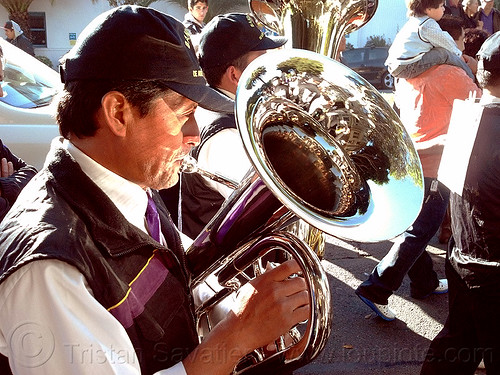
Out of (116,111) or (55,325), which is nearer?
(55,325)

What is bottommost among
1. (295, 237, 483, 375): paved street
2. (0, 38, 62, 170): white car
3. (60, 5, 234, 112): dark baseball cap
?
(295, 237, 483, 375): paved street

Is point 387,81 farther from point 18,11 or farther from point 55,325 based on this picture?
point 55,325

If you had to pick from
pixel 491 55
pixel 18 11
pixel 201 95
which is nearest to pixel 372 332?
pixel 491 55

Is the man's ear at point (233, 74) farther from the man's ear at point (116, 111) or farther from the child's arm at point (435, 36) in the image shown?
the child's arm at point (435, 36)

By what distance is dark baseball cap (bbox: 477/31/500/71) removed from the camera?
2.10m

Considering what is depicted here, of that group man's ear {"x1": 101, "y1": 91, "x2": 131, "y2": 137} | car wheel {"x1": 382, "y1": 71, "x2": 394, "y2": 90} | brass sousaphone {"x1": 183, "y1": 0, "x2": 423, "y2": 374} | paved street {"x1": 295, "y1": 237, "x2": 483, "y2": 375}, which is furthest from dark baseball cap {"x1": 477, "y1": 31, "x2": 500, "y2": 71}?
car wheel {"x1": 382, "y1": 71, "x2": 394, "y2": 90}

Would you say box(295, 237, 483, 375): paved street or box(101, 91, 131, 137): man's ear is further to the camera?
box(295, 237, 483, 375): paved street

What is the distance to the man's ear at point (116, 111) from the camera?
3.92 feet

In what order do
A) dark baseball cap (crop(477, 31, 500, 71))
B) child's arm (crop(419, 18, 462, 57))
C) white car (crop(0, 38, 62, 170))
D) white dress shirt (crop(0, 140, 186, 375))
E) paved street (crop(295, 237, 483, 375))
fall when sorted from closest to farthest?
1. white dress shirt (crop(0, 140, 186, 375))
2. dark baseball cap (crop(477, 31, 500, 71))
3. paved street (crop(295, 237, 483, 375))
4. child's arm (crop(419, 18, 462, 57))
5. white car (crop(0, 38, 62, 170))

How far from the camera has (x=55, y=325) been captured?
0.93 metres

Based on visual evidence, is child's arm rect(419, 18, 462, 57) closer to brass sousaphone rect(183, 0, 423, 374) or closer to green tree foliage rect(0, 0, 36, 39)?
brass sousaphone rect(183, 0, 423, 374)

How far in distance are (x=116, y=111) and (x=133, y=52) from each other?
13cm

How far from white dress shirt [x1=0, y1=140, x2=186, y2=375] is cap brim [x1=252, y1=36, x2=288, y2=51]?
4.69 feet

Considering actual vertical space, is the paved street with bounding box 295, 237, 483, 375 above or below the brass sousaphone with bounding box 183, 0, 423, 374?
below
